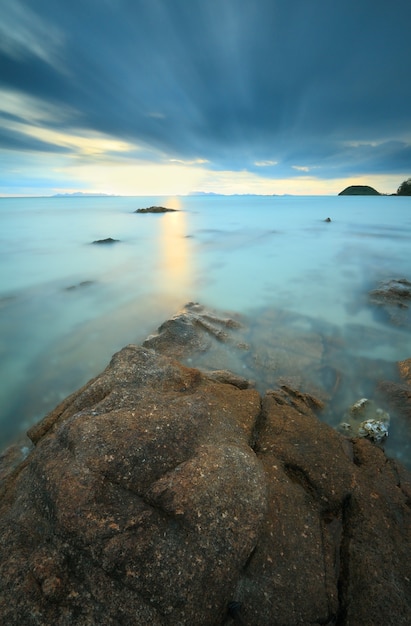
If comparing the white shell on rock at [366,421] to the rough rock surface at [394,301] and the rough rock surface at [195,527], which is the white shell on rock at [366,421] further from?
the rough rock surface at [394,301]

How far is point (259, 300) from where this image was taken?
37.2ft

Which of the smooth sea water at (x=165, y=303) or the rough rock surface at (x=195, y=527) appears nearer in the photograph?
the rough rock surface at (x=195, y=527)

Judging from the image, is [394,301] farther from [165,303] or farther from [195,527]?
[195,527]

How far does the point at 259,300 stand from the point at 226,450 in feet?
27.9

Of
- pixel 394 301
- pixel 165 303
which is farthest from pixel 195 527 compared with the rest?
pixel 394 301

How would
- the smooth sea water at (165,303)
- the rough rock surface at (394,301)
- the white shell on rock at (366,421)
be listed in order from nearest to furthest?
the white shell on rock at (366,421) < the smooth sea water at (165,303) < the rough rock surface at (394,301)

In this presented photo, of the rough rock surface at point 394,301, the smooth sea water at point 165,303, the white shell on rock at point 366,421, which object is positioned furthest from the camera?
the rough rock surface at point 394,301

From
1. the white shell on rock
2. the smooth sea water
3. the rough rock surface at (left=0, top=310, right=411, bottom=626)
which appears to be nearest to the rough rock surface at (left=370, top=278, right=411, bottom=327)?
the smooth sea water

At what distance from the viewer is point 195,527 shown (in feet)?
8.59

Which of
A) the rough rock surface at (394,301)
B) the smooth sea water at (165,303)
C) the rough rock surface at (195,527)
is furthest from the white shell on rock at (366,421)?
the rough rock surface at (394,301)

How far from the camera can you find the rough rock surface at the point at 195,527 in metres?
2.39

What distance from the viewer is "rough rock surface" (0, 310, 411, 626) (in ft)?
7.84

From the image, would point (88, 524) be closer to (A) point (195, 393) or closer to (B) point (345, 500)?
(A) point (195, 393)

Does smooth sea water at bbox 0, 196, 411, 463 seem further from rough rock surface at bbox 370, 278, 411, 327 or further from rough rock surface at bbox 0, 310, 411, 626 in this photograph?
rough rock surface at bbox 0, 310, 411, 626
